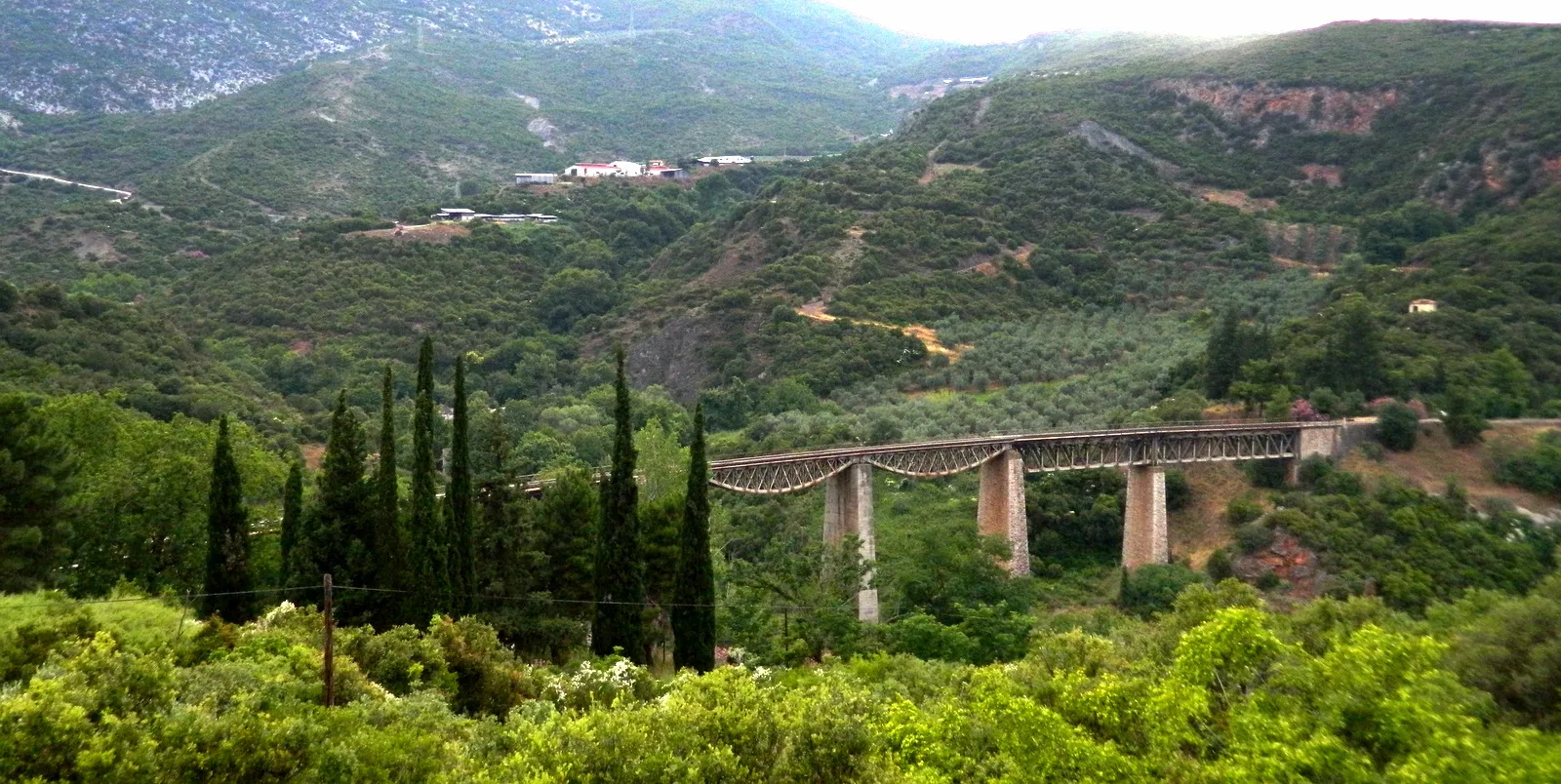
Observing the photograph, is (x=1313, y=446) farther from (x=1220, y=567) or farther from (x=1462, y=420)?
(x=1220, y=567)

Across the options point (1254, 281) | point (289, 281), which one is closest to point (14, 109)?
point (289, 281)

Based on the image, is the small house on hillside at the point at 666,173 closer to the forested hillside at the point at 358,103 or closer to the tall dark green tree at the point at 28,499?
the forested hillside at the point at 358,103

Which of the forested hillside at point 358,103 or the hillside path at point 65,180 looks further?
the forested hillside at point 358,103

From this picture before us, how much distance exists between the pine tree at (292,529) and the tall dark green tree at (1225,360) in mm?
36732

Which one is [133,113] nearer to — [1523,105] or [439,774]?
[1523,105]

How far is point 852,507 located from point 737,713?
24393 millimetres

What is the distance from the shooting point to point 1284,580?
37656 mm

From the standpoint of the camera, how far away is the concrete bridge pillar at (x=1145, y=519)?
4159cm

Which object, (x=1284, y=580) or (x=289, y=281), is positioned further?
(x=289, y=281)

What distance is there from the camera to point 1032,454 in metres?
41.2

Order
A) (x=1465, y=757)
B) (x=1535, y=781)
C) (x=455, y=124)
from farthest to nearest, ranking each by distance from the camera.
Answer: (x=455, y=124) < (x=1465, y=757) < (x=1535, y=781)

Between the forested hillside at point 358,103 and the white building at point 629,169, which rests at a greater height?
the forested hillside at point 358,103

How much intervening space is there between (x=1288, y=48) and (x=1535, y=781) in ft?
338

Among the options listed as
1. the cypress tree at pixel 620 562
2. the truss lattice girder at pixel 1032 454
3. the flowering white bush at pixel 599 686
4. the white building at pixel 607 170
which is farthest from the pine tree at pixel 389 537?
the white building at pixel 607 170
